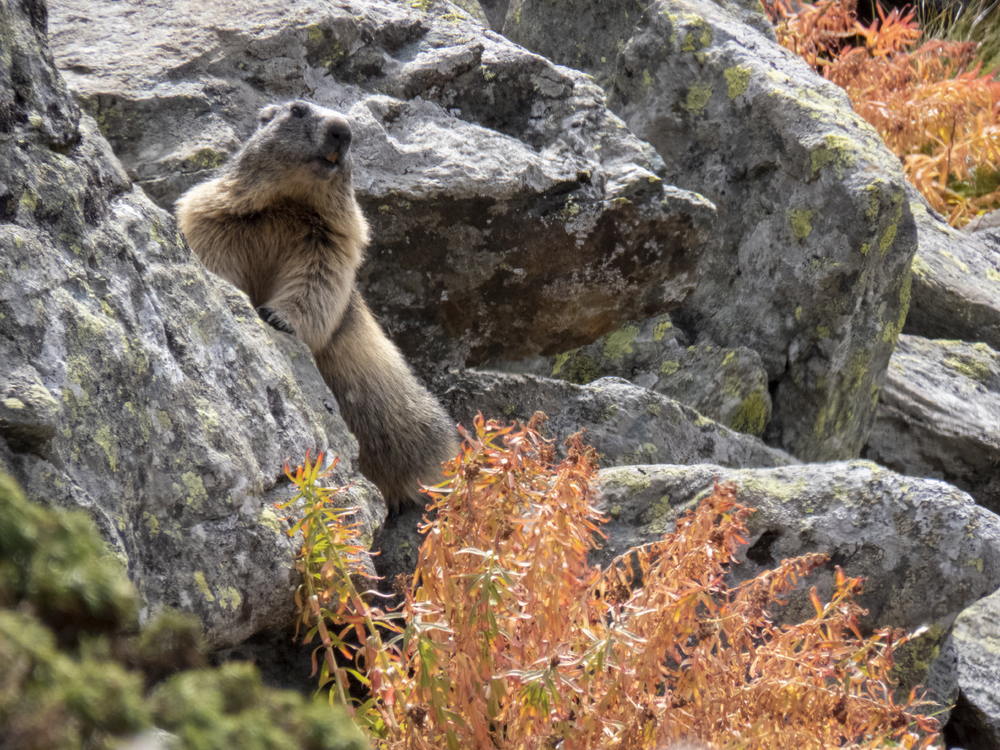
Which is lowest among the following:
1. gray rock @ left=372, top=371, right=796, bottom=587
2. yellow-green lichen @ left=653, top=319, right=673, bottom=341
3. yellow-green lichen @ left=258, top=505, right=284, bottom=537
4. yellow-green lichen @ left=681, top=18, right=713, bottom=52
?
gray rock @ left=372, top=371, right=796, bottom=587

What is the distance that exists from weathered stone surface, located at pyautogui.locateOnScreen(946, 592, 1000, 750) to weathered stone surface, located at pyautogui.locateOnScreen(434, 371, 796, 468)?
5.47 feet

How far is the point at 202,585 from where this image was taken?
2.50 m

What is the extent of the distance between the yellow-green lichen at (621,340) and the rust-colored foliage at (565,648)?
384cm

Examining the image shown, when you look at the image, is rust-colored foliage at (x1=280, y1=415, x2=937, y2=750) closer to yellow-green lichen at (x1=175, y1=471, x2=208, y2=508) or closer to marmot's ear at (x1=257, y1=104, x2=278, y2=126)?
yellow-green lichen at (x1=175, y1=471, x2=208, y2=508)

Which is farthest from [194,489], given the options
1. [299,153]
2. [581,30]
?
[581,30]

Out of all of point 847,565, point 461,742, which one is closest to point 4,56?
point 461,742

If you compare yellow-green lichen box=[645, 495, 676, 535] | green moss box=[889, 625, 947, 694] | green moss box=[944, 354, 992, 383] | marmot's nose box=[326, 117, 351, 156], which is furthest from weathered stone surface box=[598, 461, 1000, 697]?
green moss box=[944, 354, 992, 383]

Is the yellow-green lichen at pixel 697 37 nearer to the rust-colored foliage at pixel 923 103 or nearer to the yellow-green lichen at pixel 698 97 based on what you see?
the yellow-green lichen at pixel 698 97

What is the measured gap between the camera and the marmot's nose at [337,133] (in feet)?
15.8

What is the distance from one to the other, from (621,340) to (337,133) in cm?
268

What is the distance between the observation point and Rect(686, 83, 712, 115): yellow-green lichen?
270 inches

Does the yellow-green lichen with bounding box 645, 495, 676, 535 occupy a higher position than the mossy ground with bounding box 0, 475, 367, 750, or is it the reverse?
the mossy ground with bounding box 0, 475, 367, 750

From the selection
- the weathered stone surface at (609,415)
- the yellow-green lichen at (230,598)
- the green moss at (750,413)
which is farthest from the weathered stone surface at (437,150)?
the yellow-green lichen at (230,598)

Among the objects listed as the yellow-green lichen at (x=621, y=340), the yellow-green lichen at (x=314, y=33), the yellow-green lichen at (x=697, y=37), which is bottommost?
the yellow-green lichen at (x=621, y=340)
